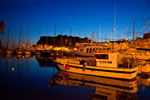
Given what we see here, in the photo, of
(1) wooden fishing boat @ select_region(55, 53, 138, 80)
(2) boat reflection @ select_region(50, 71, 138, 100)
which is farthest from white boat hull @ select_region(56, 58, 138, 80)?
(2) boat reflection @ select_region(50, 71, 138, 100)

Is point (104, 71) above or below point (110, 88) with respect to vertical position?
above

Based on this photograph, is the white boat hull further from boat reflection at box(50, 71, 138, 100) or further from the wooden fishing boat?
boat reflection at box(50, 71, 138, 100)

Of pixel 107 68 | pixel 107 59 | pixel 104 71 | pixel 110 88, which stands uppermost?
pixel 107 59

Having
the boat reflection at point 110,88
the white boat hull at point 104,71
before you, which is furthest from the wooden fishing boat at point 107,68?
the boat reflection at point 110,88

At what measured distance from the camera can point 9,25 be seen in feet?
213

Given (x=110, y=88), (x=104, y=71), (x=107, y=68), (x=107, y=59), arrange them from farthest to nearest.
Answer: (x=107, y=59) < (x=104, y=71) < (x=107, y=68) < (x=110, y=88)

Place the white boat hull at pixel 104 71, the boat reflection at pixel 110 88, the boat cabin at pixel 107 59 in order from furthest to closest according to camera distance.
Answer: the boat cabin at pixel 107 59
the white boat hull at pixel 104 71
the boat reflection at pixel 110 88

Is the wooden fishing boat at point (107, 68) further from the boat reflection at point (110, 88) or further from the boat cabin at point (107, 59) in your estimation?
the boat reflection at point (110, 88)

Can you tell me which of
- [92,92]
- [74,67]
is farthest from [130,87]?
[74,67]

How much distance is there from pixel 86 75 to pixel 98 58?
2931mm

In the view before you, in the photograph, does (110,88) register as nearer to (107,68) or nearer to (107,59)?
(107,68)

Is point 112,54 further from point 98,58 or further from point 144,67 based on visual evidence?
point 144,67

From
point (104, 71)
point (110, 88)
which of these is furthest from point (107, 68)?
point (110, 88)

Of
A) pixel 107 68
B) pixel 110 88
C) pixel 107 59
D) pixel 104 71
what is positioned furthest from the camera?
pixel 107 59
